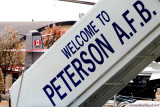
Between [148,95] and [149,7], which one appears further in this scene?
[148,95]

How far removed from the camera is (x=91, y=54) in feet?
20.0

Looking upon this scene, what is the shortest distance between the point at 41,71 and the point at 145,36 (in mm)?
1788

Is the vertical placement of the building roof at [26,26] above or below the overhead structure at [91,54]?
above

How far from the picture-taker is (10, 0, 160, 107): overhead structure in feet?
19.0

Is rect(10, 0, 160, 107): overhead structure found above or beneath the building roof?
beneath

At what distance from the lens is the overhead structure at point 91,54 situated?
580 centimetres

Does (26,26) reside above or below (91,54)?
above

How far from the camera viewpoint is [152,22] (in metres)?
5.71

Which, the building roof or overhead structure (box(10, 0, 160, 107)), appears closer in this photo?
overhead structure (box(10, 0, 160, 107))

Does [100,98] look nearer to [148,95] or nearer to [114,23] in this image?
[114,23]

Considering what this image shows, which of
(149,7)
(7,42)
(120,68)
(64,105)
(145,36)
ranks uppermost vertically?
(7,42)

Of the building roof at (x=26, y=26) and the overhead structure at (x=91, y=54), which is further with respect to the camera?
the building roof at (x=26, y=26)

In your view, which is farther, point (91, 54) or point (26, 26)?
point (26, 26)

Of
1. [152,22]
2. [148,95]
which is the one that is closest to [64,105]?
[152,22]
